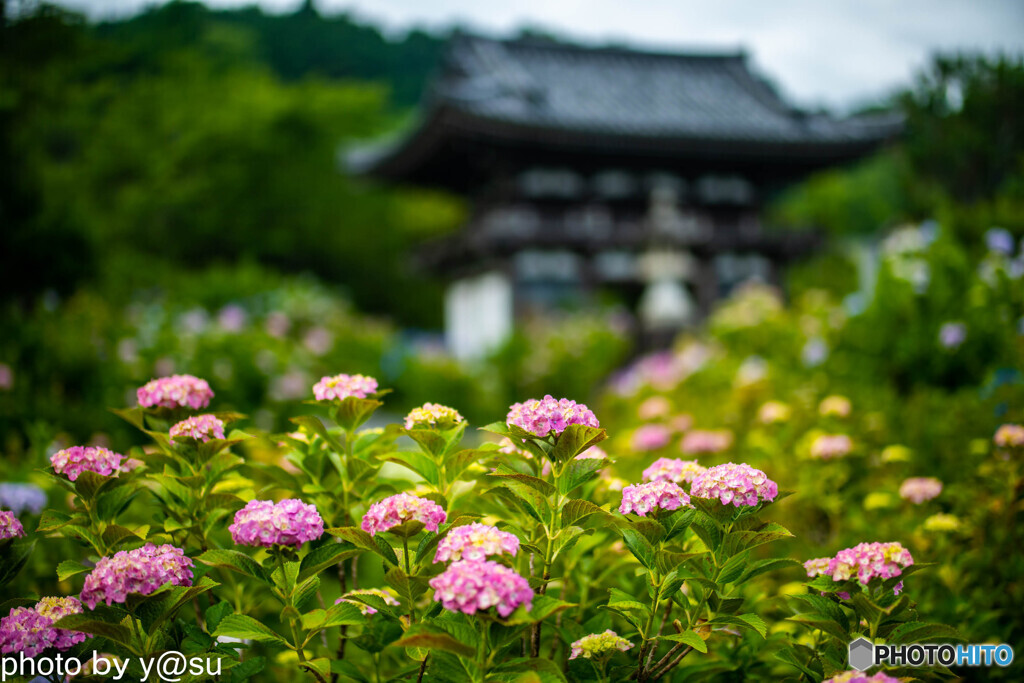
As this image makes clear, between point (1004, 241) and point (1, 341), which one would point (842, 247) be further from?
point (1, 341)

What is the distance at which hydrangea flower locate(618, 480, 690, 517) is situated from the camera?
137 cm

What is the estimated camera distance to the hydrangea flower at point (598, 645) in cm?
140

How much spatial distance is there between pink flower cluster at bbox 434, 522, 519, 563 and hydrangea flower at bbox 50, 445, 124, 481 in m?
0.73

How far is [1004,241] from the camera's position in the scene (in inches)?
166

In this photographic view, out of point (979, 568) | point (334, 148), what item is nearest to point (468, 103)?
point (979, 568)

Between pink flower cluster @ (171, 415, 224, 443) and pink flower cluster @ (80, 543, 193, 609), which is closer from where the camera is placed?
pink flower cluster @ (80, 543, 193, 609)

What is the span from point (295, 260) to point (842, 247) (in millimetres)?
14830

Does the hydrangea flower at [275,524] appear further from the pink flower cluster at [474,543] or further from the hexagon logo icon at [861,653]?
the hexagon logo icon at [861,653]

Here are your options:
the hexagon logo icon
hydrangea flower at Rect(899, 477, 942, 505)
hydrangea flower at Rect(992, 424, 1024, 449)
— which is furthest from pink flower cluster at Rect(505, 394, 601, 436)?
hydrangea flower at Rect(992, 424, 1024, 449)

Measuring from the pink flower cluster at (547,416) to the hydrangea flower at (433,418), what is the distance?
188 millimetres

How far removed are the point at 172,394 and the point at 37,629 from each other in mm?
531

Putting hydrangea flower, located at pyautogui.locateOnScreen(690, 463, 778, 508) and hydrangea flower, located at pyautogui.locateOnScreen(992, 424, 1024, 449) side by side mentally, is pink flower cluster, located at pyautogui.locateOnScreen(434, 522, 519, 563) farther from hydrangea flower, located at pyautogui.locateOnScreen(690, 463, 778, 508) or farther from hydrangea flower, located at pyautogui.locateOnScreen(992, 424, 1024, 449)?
hydrangea flower, located at pyautogui.locateOnScreen(992, 424, 1024, 449)

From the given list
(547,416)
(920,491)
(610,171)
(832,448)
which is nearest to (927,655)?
(920,491)

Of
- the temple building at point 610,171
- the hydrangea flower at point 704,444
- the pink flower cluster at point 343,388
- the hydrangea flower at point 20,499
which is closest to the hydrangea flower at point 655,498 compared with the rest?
the pink flower cluster at point 343,388
